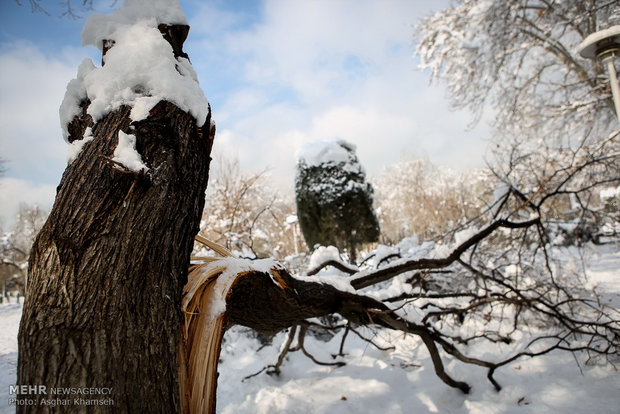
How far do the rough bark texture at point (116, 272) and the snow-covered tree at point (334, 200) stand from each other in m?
7.11

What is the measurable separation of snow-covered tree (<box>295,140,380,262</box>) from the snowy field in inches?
142

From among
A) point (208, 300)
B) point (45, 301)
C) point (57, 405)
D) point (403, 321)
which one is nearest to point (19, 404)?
point (57, 405)

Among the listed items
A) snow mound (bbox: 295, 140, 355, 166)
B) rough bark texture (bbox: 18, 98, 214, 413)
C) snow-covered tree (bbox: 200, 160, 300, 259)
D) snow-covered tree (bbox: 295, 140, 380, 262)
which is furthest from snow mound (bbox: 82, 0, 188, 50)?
snow mound (bbox: 295, 140, 355, 166)

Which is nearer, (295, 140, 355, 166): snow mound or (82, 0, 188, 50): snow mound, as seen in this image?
(82, 0, 188, 50): snow mound

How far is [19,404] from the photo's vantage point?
30.5 inches

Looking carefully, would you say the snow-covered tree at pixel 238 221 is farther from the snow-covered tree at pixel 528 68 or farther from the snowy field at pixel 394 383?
the snow-covered tree at pixel 528 68

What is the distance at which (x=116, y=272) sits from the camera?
0.91 meters

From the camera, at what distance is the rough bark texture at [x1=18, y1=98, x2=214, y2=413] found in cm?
82

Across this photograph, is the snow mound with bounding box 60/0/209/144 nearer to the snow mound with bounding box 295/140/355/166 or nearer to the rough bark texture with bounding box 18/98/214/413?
the rough bark texture with bounding box 18/98/214/413

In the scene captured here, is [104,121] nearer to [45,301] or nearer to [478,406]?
[45,301]

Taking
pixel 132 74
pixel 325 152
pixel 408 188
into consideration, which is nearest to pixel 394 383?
pixel 132 74

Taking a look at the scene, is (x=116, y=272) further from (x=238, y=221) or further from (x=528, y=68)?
(x=528, y=68)

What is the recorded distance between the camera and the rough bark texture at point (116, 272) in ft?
2.70

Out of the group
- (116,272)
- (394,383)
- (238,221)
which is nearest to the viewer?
(116,272)
